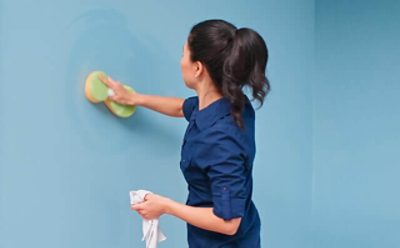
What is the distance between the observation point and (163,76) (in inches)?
50.3

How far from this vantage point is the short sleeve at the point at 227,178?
3.17 feet

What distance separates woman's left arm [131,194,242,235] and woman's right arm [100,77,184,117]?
0.75 ft

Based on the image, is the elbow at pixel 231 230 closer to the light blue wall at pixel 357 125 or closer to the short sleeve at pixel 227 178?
the short sleeve at pixel 227 178

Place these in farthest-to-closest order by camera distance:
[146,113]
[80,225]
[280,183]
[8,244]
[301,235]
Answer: [301,235] → [280,183] → [146,113] → [80,225] → [8,244]

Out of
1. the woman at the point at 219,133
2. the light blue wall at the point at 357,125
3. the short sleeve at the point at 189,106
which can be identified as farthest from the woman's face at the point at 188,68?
the light blue wall at the point at 357,125

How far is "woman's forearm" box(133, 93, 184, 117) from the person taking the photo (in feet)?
3.83

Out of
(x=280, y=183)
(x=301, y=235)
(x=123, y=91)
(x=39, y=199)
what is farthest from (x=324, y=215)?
(x=39, y=199)

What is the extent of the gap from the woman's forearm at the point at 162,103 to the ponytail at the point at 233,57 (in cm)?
20

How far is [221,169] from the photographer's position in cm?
97

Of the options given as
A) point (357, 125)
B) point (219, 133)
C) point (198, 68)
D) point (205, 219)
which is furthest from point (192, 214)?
point (357, 125)

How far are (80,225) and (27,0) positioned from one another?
46cm

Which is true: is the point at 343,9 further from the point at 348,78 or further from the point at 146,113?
the point at 146,113

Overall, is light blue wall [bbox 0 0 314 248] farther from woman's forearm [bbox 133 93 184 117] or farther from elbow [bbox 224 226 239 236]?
elbow [bbox 224 226 239 236]

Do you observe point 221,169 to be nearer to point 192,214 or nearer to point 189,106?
point 192,214
